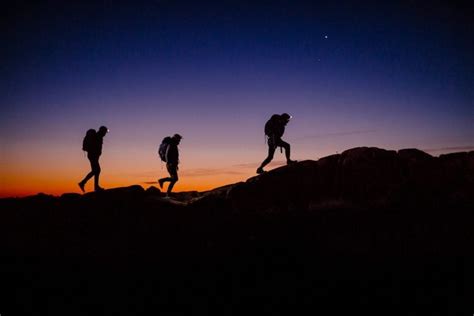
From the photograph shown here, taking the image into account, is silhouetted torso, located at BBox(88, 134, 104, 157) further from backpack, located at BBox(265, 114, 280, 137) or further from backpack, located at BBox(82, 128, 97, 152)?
backpack, located at BBox(265, 114, 280, 137)

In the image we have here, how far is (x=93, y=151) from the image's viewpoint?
525 inches

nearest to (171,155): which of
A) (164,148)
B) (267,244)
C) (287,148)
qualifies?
(164,148)

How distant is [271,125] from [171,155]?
4816 millimetres

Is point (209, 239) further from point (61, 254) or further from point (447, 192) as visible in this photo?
point (447, 192)

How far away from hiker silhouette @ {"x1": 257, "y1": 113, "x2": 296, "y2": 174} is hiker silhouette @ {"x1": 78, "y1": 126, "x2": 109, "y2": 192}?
23.8 feet

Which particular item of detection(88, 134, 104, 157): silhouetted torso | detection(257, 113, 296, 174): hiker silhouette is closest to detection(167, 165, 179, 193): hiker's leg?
detection(88, 134, 104, 157): silhouetted torso

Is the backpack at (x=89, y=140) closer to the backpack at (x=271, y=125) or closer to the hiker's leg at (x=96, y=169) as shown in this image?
the hiker's leg at (x=96, y=169)

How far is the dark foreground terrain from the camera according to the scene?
6.54 metres

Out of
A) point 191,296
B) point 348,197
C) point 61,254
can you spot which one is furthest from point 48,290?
point 348,197

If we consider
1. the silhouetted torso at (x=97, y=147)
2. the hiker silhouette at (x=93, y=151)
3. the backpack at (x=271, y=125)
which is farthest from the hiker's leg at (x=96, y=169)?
the backpack at (x=271, y=125)

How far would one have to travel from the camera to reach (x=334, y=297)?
21.5 feet

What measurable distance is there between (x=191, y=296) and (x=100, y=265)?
3447 mm

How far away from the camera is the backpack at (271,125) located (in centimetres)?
1398

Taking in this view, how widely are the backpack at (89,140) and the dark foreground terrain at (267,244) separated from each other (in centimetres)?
220
